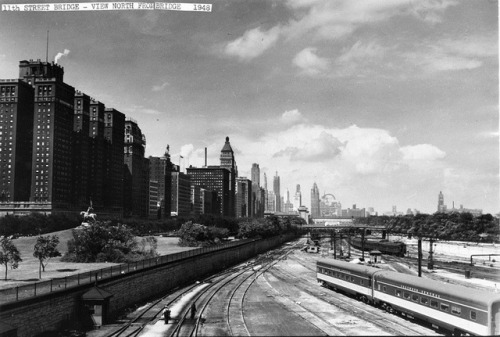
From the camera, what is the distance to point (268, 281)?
6644 cm

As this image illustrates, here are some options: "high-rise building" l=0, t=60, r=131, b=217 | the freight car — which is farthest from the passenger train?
"high-rise building" l=0, t=60, r=131, b=217

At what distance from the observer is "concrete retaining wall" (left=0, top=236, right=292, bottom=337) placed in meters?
28.6

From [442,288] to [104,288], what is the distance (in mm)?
26853

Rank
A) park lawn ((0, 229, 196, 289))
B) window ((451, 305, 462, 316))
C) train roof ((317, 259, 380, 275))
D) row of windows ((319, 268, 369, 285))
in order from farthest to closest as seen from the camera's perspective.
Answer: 1. park lawn ((0, 229, 196, 289))
2. row of windows ((319, 268, 369, 285))
3. train roof ((317, 259, 380, 275))
4. window ((451, 305, 462, 316))

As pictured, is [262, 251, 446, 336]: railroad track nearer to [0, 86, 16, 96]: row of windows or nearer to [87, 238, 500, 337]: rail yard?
[87, 238, 500, 337]: rail yard

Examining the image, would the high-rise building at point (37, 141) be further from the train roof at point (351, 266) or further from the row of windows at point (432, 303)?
the row of windows at point (432, 303)

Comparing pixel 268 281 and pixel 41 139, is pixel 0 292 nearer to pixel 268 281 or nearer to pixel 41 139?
pixel 268 281

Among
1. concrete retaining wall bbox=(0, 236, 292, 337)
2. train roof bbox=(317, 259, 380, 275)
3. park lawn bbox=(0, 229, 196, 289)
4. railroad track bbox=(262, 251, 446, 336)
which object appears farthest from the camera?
park lawn bbox=(0, 229, 196, 289)

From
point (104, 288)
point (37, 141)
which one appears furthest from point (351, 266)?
point (37, 141)

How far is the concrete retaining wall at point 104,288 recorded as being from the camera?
2861 centimetres

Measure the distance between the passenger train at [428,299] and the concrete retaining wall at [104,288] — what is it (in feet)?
69.3

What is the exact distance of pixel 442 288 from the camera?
32875 millimetres

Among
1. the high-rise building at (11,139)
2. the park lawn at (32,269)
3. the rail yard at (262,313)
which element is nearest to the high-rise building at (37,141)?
the high-rise building at (11,139)

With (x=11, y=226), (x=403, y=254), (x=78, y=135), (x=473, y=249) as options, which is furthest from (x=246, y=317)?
(x=78, y=135)
